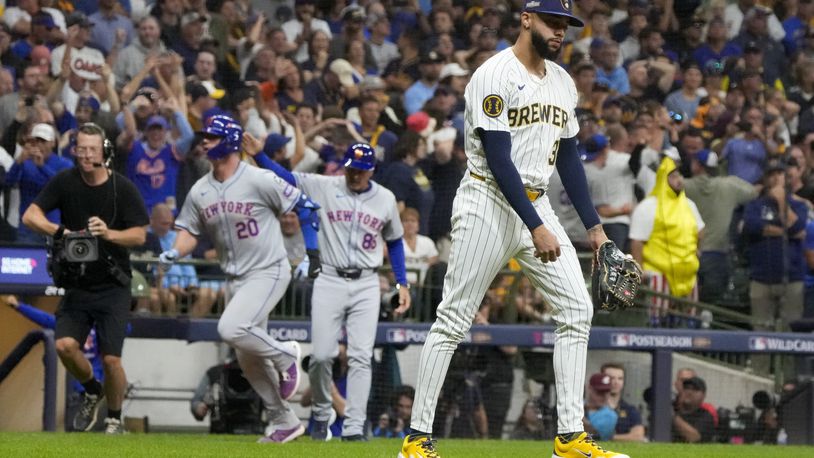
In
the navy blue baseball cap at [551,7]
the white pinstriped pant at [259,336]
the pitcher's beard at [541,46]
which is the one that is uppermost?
the navy blue baseball cap at [551,7]

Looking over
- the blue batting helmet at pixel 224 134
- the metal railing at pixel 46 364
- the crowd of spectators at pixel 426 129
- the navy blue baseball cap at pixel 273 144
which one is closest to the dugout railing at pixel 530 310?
the crowd of spectators at pixel 426 129

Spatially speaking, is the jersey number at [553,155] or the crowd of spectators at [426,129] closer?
the jersey number at [553,155]

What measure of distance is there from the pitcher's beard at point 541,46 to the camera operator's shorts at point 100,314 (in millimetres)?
4401

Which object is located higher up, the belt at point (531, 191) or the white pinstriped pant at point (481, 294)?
the belt at point (531, 191)

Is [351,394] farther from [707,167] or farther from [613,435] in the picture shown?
[707,167]

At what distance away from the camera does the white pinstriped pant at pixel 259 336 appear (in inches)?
362

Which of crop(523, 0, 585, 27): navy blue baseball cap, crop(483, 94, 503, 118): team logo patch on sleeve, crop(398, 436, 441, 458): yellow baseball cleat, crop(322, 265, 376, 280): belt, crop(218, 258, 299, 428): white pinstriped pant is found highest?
crop(523, 0, 585, 27): navy blue baseball cap

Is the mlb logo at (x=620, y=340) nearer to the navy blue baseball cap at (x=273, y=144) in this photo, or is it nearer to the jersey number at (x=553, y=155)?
the navy blue baseball cap at (x=273, y=144)

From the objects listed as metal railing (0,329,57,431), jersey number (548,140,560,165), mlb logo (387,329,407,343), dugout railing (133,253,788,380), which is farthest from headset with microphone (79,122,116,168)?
jersey number (548,140,560,165)

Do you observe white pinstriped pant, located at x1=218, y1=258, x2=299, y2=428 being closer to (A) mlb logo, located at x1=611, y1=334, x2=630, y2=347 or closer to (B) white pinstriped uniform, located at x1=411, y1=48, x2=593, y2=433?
(A) mlb logo, located at x1=611, y1=334, x2=630, y2=347

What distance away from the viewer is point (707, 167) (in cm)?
1341

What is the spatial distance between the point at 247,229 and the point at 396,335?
1999 mm

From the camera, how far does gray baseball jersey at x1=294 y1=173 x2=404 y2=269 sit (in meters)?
10.1

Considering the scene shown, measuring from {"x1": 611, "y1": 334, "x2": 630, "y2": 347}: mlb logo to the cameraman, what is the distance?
3943mm
